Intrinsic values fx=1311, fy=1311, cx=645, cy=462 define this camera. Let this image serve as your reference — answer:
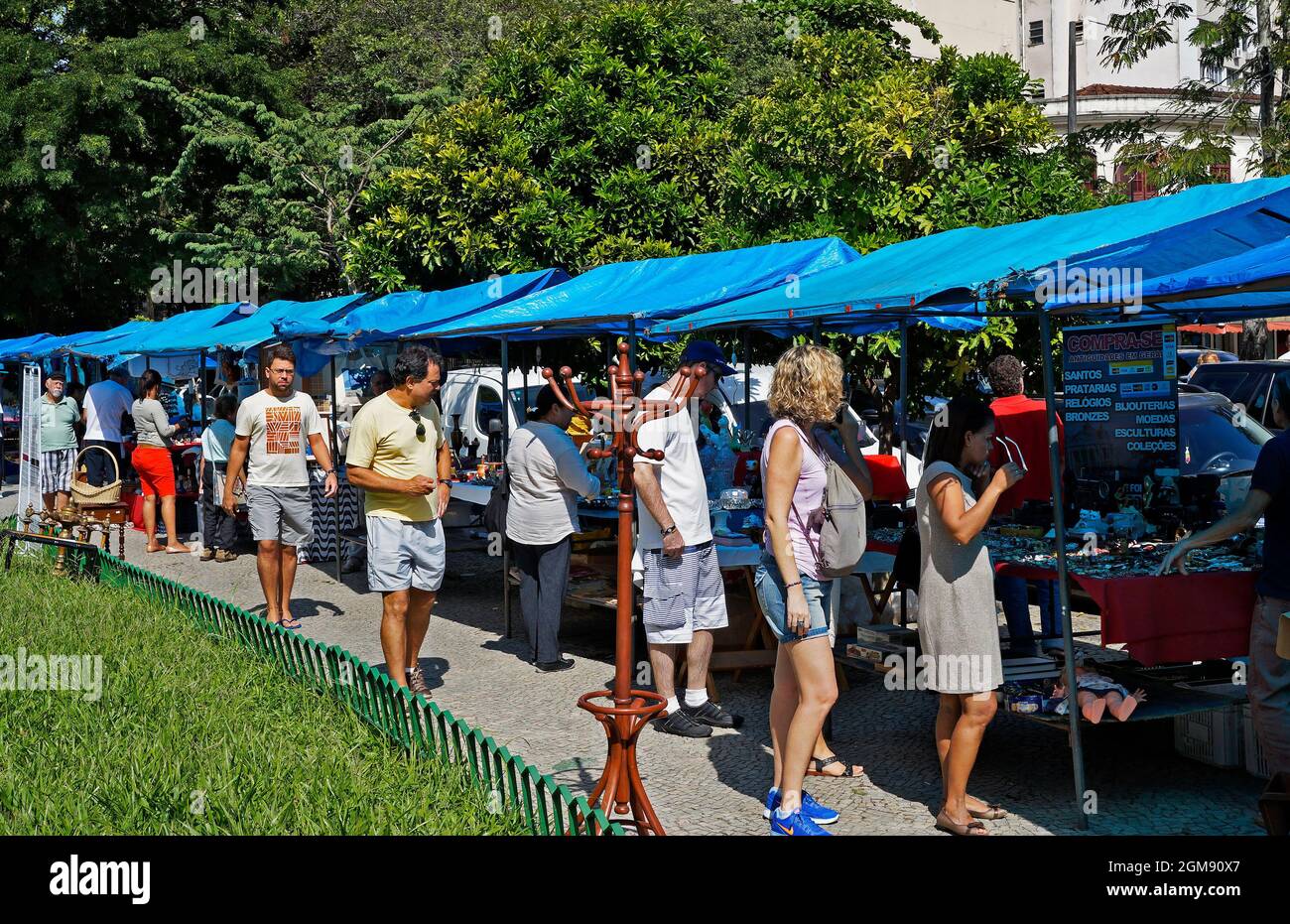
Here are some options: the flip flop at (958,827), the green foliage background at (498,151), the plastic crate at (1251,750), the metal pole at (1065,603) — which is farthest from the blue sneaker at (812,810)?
the green foliage background at (498,151)

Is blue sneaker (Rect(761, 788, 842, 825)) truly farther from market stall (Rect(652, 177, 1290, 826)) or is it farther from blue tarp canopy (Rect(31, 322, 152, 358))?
blue tarp canopy (Rect(31, 322, 152, 358))

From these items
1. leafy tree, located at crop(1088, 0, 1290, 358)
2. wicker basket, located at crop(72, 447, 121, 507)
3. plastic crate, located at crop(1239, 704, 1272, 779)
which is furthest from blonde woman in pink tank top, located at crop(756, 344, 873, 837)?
leafy tree, located at crop(1088, 0, 1290, 358)

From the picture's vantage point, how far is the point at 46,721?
618cm

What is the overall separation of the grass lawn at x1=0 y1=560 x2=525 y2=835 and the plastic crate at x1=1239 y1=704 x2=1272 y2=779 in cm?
341

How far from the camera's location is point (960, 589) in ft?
16.9

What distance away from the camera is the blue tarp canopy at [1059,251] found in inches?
221

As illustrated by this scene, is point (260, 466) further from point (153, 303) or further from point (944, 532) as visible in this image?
point (153, 303)

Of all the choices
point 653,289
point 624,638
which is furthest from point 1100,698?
point 653,289

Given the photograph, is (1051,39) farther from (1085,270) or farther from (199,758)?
(199,758)

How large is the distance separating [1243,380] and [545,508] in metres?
13.4

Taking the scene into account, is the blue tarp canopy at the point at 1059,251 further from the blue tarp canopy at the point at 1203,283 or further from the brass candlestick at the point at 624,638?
the brass candlestick at the point at 624,638

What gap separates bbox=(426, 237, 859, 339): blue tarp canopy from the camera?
30.6 feet

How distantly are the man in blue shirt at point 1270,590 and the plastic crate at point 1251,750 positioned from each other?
500mm

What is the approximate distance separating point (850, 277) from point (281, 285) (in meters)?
19.2
